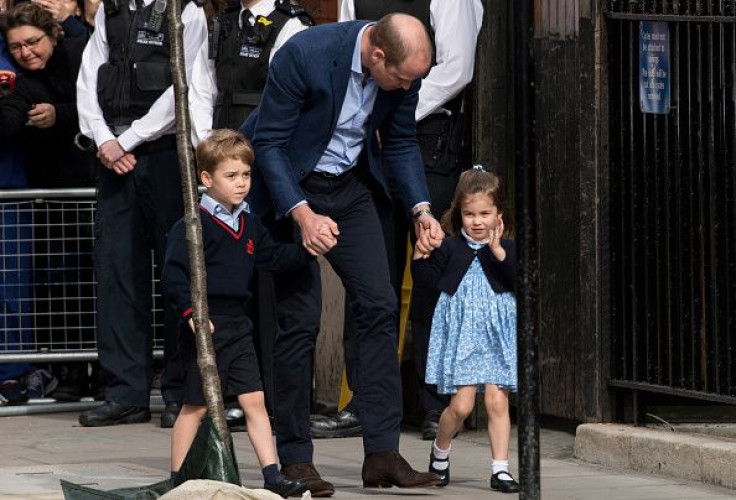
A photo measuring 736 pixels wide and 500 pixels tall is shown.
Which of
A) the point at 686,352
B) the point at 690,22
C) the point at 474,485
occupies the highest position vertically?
the point at 690,22

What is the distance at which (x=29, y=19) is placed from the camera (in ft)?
34.3

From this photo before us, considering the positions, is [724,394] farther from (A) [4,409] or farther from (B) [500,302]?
(A) [4,409]

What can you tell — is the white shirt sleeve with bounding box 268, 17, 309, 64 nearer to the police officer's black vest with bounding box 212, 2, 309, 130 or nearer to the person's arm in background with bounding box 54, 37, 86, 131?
the police officer's black vest with bounding box 212, 2, 309, 130

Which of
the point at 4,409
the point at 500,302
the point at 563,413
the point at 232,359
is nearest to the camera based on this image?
the point at 232,359

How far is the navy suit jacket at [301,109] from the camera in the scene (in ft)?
24.0

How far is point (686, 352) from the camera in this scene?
8164 millimetres

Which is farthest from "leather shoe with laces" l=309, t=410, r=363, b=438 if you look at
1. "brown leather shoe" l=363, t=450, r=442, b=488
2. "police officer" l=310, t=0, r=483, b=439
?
"brown leather shoe" l=363, t=450, r=442, b=488

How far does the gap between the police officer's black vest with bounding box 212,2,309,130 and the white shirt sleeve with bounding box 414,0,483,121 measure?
84cm

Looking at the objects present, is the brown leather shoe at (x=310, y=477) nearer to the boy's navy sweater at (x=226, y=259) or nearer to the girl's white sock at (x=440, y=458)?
the girl's white sock at (x=440, y=458)

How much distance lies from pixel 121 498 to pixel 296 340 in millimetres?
1111

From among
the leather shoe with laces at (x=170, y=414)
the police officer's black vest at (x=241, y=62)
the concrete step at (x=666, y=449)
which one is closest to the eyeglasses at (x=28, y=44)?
the police officer's black vest at (x=241, y=62)

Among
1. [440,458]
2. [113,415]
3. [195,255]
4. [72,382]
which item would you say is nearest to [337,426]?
[113,415]

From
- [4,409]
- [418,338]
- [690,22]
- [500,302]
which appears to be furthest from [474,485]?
[4,409]

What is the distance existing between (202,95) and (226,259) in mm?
2452
